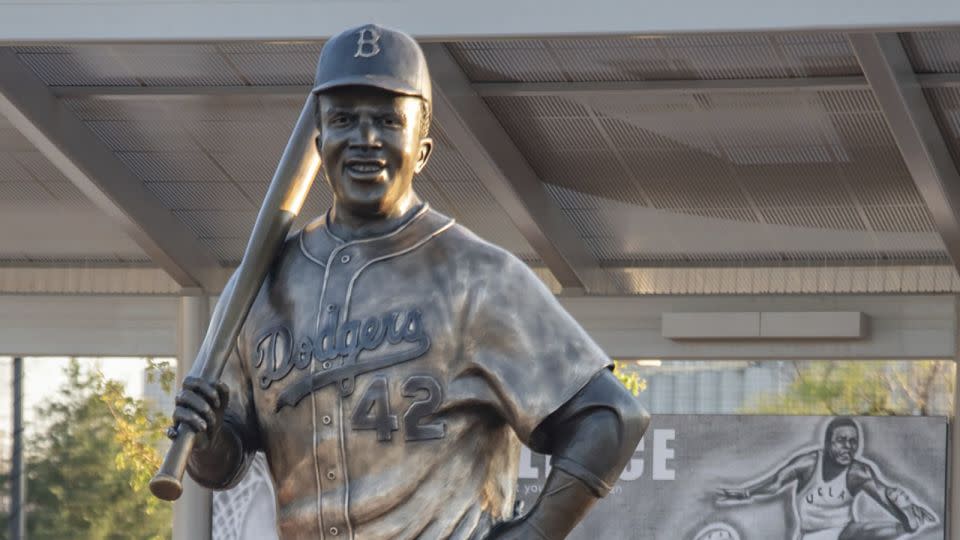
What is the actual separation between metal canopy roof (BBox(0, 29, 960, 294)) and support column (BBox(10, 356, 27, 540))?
670 inches

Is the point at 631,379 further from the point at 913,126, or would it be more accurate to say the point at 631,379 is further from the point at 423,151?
the point at 423,151

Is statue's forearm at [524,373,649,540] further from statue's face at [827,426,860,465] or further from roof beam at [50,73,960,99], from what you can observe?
statue's face at [827,426,860,465]

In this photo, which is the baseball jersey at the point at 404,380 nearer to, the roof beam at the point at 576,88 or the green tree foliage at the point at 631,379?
the roof beam at the point at 576,88

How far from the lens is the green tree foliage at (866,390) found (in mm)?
20828

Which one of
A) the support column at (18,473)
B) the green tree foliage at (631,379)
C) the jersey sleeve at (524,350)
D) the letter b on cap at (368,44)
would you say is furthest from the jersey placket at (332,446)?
the support column at (18,473)

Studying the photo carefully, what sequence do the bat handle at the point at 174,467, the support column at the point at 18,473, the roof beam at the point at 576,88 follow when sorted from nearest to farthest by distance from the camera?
the bat handle at the point at 174,467 → the roof beam at the point at 576,88 → the support column at the point at 18,473

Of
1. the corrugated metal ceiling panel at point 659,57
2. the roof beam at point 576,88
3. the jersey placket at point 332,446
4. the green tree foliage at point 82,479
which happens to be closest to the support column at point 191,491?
the roof beam at point 576,88

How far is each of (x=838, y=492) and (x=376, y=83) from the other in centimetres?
1256

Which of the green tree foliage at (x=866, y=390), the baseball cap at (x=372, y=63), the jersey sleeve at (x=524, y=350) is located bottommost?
the jersey sleeve at (x=524, y=350)

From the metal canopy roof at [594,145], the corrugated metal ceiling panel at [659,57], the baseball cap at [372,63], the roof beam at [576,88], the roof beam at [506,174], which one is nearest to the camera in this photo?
the baseball cap at [372,63]

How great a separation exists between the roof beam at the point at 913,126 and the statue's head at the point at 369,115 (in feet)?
30.0

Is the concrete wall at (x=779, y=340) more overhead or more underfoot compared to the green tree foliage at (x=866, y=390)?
more underfoot

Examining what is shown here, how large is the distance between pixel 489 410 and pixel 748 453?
41.8 feet

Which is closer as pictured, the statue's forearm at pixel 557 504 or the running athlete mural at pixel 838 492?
the statue's forearm at pixel 557 504
